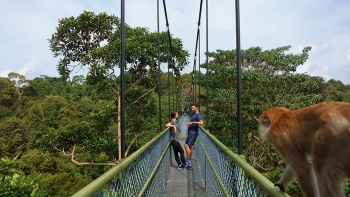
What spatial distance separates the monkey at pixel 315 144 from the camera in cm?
136

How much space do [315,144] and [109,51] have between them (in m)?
12.7

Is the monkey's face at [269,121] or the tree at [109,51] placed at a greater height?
the tree at [109,51]

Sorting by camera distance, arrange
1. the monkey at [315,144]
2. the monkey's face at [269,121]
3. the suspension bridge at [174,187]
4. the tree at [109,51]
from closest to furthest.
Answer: the monkey at [315,144] < the suspension bridge at [174,187] < the monkey's face at [269,121] < the tree at [109,51]

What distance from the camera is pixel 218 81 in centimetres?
→ 1722

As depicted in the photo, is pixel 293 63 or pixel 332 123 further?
pixel 293 63

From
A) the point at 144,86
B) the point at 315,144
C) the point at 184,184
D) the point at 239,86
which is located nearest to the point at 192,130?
the point at 184,184

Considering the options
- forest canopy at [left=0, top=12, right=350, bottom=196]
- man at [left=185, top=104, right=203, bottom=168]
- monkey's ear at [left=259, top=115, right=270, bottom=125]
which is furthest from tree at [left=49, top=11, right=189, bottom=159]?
monkey's ear at [left=259, top=115, right=270, bottom=125]

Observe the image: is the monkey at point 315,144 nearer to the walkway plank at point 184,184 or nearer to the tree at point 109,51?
the walkway plank at point 184,184

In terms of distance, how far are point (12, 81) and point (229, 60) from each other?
41376mm

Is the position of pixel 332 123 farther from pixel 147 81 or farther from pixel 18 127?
pixel 18 127

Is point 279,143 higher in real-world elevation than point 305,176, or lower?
higher

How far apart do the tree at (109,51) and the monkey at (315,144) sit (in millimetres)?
12099

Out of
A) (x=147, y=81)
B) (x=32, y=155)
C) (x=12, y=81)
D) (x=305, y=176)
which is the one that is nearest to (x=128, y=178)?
(x=305, y=176)

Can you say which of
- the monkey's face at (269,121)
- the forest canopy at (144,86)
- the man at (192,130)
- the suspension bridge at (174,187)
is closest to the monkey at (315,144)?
the monkey's face at (269,121)
